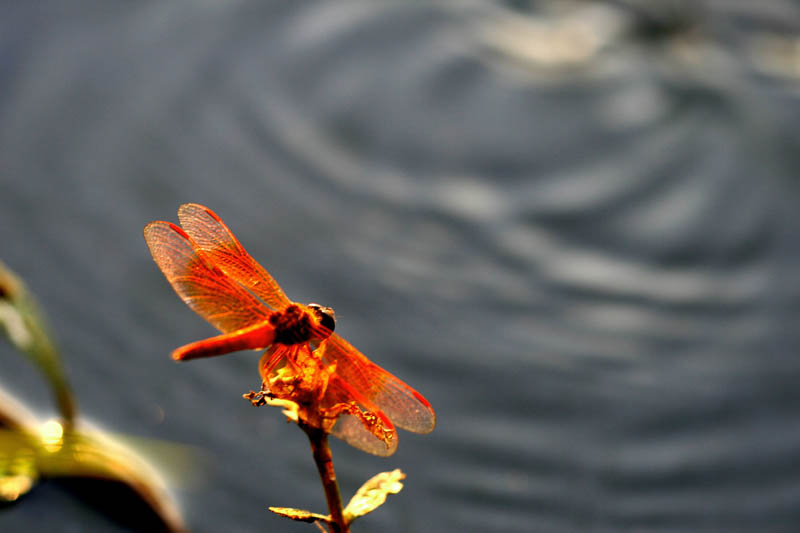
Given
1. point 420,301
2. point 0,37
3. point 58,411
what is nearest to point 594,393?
point 420,301

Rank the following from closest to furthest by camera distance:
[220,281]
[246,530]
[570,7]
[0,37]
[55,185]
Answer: [220,281], [246,530], [55,185], [0,37], [570,7]

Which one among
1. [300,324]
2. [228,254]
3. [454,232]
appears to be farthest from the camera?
[454,232]

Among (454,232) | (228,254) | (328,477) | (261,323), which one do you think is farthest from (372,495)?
(454,232)

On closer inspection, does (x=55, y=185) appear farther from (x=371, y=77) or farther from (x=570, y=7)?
(x=570, y=7)

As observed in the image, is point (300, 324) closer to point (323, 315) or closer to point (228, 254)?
point (323, 315)

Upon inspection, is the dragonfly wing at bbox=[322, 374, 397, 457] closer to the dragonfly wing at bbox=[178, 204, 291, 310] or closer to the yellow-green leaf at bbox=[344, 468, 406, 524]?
the yellow-green leaf at bbox=[344, 468, 406, 524]

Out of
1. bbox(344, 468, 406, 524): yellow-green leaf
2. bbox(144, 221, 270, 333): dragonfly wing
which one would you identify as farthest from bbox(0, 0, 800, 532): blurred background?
bbox(344, 468, 406, 524): yellow-green leaf
